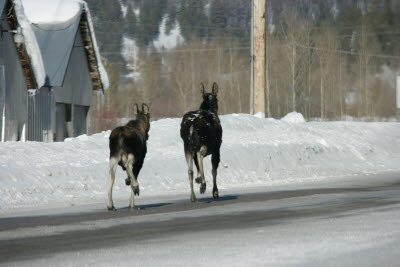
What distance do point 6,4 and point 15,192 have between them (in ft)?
51.1

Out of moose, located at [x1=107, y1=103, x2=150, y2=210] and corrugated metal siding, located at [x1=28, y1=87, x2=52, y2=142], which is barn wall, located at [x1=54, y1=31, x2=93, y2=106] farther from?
moose, located at [x1=107, y1=103, x2=150, y2=210]

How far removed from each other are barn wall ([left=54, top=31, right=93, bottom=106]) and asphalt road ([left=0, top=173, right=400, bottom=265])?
78.5 feet

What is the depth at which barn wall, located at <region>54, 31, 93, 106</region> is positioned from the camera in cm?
4076

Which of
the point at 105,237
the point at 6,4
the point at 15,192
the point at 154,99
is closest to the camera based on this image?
the point at 105,237

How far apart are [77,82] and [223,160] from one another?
63.3 feet

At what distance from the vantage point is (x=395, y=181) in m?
21.7

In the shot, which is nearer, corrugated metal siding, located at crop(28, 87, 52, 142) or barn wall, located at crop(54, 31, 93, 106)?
corrugated metal siding, located at crop(28, 87, 52, 142)

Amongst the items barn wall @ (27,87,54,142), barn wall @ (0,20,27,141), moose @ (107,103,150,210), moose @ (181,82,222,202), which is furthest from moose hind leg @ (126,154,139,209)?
barn wall @ (27,87,54,142)

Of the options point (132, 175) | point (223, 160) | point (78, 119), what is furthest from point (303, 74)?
point (132, 175)

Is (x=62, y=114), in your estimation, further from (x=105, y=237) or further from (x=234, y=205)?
(x=105, y=237)

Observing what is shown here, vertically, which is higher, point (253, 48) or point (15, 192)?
point (253, 48)

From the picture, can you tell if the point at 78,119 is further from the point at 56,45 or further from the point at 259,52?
the point at 259,52

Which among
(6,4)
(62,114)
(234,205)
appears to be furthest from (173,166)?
(62,114)

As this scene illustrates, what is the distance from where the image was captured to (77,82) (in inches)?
1694
